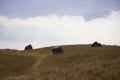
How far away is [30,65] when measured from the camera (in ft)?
129

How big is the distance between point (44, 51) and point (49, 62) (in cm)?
1153

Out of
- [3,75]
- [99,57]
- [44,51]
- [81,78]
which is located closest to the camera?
[81,78]

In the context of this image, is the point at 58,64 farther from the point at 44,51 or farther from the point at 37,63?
the point at 44,51

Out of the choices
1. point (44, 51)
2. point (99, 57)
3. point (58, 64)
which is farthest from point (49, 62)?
point (44, 51)

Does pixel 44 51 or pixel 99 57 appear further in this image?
pixel 44 51

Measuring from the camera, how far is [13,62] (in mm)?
38938

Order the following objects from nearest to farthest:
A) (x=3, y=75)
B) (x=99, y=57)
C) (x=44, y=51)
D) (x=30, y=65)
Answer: (x=3, y=75), (x=99, y=57), (x=30, y=65), (x=44, y=51)

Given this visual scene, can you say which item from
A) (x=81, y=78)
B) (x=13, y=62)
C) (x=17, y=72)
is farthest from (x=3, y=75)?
(x=81, y=78)

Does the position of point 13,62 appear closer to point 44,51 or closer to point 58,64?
point 58,64

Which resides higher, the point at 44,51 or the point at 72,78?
the point at 44,51

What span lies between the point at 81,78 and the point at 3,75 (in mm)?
14596

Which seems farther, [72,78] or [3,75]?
[3,75]

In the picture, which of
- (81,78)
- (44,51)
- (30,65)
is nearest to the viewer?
(81,78)

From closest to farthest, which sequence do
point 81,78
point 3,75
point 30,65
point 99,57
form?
point 81,78 < point 3,75 < point 99,57 < point 30,65
